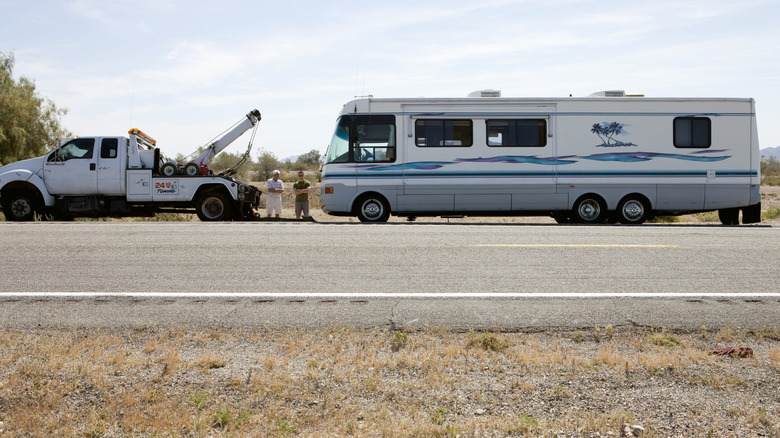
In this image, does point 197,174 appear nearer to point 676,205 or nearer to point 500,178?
point 500,178

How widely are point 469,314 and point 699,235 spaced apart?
742 cm

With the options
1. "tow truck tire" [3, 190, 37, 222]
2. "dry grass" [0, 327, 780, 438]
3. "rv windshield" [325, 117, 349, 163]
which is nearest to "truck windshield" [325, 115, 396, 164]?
"rv windshield" [325, 117, 349, 163]

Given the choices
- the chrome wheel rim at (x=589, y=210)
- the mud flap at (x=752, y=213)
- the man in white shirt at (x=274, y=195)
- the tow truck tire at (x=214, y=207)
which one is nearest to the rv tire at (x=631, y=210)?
the chrome wheel rim at (x=589, y=210)

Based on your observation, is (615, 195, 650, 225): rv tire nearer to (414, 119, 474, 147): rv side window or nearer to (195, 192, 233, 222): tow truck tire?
(414, 119, 474, 147): rv side window

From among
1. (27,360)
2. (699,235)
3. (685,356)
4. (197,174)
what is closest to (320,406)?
(27,360)

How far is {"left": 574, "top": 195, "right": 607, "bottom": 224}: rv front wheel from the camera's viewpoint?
16.5 metres

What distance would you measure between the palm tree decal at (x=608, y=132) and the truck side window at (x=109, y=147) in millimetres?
12276

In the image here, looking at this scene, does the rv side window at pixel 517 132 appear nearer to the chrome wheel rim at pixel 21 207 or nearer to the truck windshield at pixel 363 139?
the truck windshield at pixel 363 139

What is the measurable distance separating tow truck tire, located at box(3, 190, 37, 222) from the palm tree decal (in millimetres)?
14641

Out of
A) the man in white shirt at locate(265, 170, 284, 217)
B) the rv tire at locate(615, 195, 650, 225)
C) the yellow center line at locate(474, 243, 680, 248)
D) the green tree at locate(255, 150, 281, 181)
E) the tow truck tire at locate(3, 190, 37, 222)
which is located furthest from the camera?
the green tree at locate(255, 150, 281, 181)

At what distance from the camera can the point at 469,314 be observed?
6.59 meters

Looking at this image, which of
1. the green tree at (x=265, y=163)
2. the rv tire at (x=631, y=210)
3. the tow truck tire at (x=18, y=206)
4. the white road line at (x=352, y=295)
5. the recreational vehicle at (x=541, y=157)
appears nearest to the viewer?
the white road line at (x=352, y=295)

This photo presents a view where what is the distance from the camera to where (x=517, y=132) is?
16.3m

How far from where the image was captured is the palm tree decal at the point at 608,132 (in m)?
16.3
